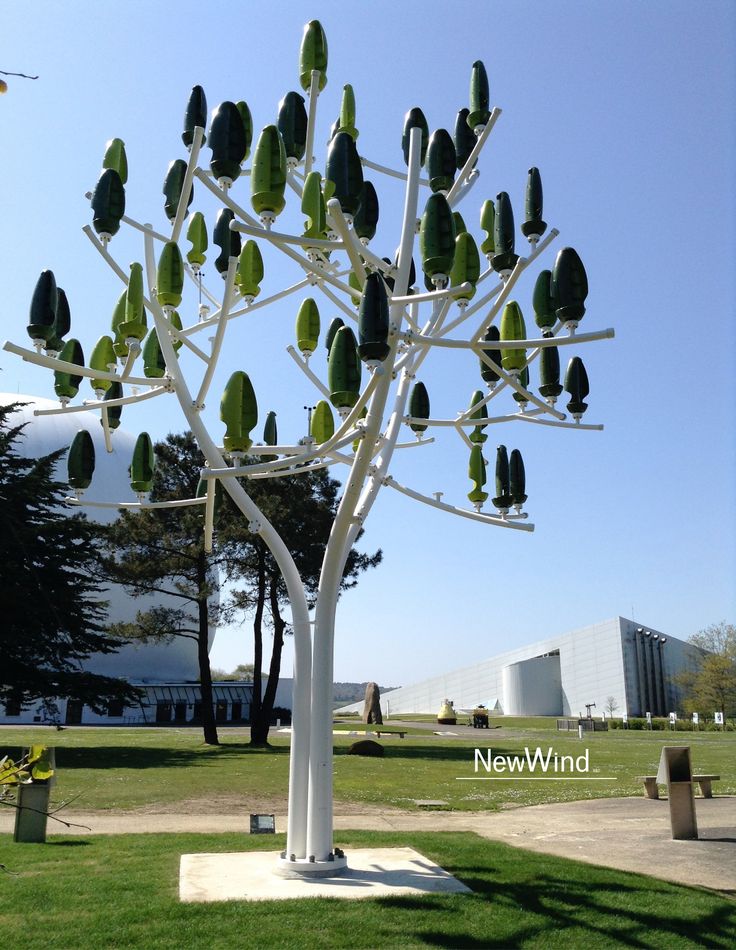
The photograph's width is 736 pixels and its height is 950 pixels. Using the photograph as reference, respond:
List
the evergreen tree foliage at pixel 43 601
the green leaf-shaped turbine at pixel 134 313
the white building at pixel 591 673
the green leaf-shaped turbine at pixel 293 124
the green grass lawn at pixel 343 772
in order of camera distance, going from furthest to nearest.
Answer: the white building at pixel 591 673 < the evergreen tree foliage at pixel 43 601 < the green grass lawn at pixel 343 772 < the green leaf-shaped turbine at pixel 293 124 < the green leaf-shaped turbine at pixel 134 313

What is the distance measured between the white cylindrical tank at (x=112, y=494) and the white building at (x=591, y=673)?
99.1 ft

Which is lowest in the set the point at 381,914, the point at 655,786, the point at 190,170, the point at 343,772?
the point at 343,772

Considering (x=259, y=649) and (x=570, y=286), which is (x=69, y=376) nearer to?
(x=570, y=286)

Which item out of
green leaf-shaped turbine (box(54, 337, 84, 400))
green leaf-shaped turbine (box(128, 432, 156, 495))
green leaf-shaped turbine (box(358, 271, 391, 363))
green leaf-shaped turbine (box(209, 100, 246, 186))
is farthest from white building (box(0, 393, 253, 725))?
green leaf-shaped turbine (box(358, 271, 391, 363))

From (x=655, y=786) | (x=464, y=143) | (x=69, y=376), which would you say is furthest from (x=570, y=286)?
(x=655, y=786)

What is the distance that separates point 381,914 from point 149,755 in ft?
63.7

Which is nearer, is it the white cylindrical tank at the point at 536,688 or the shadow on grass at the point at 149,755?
the shadow on grass at the point at 149,755

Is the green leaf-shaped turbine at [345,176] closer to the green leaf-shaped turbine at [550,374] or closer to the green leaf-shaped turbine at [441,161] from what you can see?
the green leaf-shaped turbine at [441,161]

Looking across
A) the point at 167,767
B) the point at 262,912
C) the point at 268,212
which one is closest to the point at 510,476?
the point at 268,212

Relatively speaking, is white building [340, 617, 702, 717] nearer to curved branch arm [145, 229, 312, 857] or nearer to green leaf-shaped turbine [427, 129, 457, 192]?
curved branch arm [145, 229, 312, 857]

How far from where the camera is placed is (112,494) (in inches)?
2098

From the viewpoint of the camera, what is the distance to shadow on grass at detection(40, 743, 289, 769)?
2111 cm

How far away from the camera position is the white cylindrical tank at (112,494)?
52.4 m

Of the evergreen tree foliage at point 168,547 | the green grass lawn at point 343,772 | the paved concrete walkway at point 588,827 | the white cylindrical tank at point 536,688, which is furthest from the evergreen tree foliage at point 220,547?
the white cylindrical tank at point 536,688
